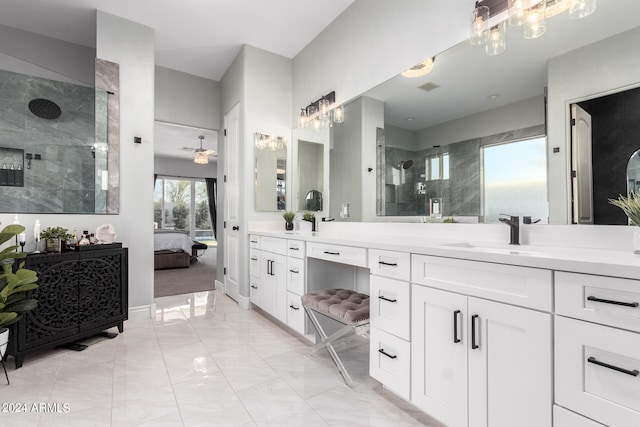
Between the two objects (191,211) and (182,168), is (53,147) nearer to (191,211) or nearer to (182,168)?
(182,168)

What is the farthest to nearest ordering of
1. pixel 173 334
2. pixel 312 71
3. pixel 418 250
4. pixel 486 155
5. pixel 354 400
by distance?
pixel 312 71 → pixel 173 334 → pixel 486 155 → pixel 354 400 → pixel 418 250

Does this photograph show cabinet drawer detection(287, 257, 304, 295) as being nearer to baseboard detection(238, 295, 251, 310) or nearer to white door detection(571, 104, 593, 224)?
baseboard detection(238, 295, 251, 310)

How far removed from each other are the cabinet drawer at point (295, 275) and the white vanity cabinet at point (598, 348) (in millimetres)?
1801

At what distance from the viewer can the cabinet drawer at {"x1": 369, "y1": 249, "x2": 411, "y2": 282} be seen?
1.61m

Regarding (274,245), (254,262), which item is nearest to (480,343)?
(274,245)

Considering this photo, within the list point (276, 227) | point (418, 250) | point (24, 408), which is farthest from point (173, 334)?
point (418, 250)

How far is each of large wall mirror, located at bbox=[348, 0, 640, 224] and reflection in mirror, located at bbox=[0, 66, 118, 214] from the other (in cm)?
268

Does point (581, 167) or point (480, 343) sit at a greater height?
point (581, 167)

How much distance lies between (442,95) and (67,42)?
4.21 m

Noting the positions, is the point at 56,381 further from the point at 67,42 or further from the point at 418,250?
the point at 67,42

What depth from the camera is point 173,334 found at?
9.27 ft

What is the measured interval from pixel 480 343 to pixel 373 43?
248 centimetres

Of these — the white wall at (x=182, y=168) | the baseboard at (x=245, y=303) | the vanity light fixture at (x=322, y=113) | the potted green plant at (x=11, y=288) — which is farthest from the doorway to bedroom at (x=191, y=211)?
the potted green plant at (x=11, y=288)

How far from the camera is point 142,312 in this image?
3.29 m
